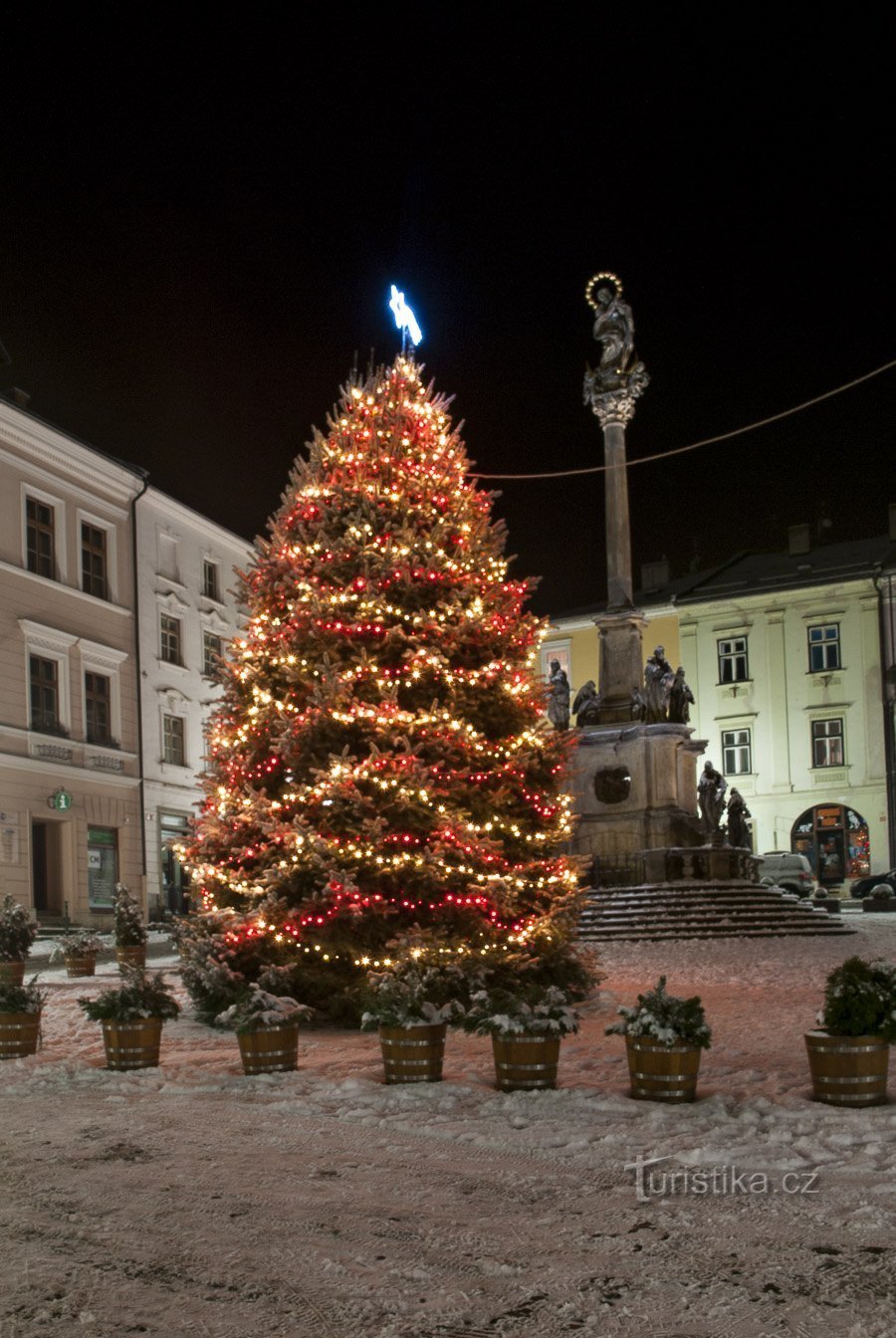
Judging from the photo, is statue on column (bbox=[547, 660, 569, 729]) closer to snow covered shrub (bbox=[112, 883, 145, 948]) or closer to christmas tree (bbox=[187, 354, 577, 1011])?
snow covered shrub (bbox=[112, 883, 145, 948])

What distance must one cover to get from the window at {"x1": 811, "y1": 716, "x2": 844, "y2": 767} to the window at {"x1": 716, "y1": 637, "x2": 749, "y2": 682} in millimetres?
3556

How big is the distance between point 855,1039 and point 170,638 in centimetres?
3152

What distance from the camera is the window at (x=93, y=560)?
1363 inches

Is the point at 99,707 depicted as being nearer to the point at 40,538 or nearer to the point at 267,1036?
the point at 40,538

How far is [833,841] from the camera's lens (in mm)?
47188

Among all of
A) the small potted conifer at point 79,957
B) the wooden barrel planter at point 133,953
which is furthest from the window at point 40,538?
the small potted conifer at point 79,957

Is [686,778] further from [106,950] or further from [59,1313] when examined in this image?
[59,1313]

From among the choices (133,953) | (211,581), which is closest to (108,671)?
(211,581)

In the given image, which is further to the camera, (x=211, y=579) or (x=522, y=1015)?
(x=211, y=579)

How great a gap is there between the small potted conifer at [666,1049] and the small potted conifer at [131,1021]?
13.5 feet

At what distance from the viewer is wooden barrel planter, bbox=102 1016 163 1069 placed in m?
11.2

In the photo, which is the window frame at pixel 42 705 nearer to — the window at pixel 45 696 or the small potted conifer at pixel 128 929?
the window at pixel 45 696

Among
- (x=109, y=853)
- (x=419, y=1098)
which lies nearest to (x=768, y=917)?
(x=419, y=1098)

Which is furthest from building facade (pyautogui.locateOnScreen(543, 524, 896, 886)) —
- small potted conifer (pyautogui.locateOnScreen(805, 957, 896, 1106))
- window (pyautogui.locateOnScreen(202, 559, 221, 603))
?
small potted conifer (pyautogui.locateOnScreen(805, 957, 896, 1106))
